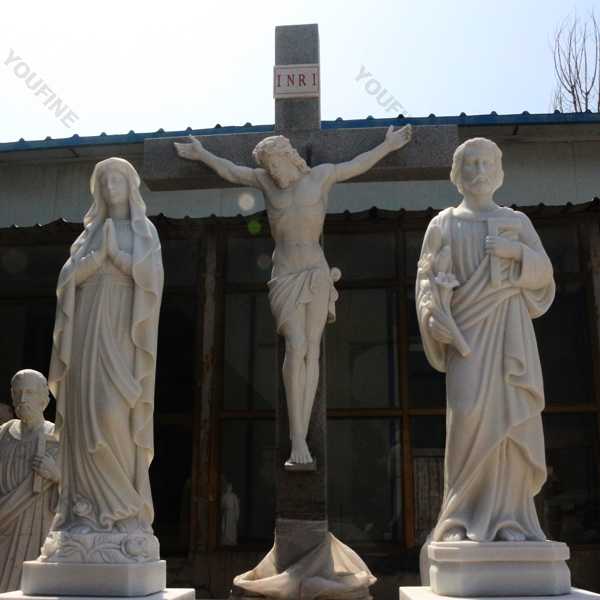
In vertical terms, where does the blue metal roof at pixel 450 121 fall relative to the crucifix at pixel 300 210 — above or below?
above

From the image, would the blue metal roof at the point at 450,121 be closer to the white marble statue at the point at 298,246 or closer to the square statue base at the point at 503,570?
the white marble statue at the point at 298,246

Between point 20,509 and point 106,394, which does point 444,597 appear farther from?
point 20,509

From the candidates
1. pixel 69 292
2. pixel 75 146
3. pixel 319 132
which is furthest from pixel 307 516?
pixel 75 146

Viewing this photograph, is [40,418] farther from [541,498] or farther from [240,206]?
[541,498]

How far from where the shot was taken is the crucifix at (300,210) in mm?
→ 5441

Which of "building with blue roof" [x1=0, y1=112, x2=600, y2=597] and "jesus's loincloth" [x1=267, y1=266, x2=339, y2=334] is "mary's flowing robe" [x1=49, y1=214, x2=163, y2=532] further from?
"building with blue roof" [x1=0, y1=112, x2=600, y2=597]

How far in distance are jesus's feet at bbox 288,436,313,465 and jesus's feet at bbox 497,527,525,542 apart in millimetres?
1713

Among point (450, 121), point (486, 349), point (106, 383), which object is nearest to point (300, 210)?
point (486, 349)

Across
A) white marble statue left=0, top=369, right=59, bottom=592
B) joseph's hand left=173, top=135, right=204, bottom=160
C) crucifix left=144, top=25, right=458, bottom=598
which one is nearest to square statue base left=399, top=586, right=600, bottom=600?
crucifix left=144, top=25, right=458, bottom=598

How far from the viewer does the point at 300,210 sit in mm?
6016

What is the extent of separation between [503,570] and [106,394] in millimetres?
2381

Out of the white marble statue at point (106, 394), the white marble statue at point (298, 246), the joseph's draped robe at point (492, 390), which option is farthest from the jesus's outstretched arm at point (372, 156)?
the white marble statue at point (106, 394)

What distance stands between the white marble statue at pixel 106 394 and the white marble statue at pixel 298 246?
1.21 meters

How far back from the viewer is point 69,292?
15.9 feet
